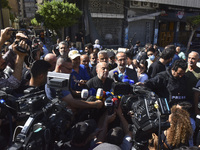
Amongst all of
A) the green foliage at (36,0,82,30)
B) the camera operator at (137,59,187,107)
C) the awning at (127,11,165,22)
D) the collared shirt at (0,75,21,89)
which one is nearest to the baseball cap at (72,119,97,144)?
the collared shirt at (0,75,21,89)

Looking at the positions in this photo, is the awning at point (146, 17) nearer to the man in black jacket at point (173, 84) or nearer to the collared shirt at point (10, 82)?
the man in black jacket at point (173, 84)

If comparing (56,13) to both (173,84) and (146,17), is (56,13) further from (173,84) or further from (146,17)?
(173,84)

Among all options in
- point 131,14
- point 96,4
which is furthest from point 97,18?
point 131,14

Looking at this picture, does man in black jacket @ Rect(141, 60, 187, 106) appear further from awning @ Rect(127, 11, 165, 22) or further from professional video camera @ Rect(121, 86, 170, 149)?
awning @ Rect(127, 11, 165, 22)

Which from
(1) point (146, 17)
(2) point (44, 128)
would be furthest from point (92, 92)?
(1) point (146, 17)

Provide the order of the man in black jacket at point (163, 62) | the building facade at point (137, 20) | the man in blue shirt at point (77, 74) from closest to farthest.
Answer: the man in blue shirt at point (77, 74), the man in black jacket at point (163, 62), the building facade at point (137, 20)

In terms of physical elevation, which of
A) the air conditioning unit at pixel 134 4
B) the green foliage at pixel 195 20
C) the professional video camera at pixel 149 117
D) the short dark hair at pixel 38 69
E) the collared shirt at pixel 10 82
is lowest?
the professional video camera at pixel 149 117

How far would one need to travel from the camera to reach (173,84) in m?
2.88

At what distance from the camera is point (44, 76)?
2346mm

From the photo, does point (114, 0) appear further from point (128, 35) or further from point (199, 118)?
point (199, 118)

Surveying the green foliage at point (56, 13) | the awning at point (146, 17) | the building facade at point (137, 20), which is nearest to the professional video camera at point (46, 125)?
the green foliage at point (56, 13)

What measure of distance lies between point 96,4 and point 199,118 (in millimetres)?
13973

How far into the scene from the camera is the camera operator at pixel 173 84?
285 centimetres

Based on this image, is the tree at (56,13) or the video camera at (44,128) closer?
the video camera at (44,128)
